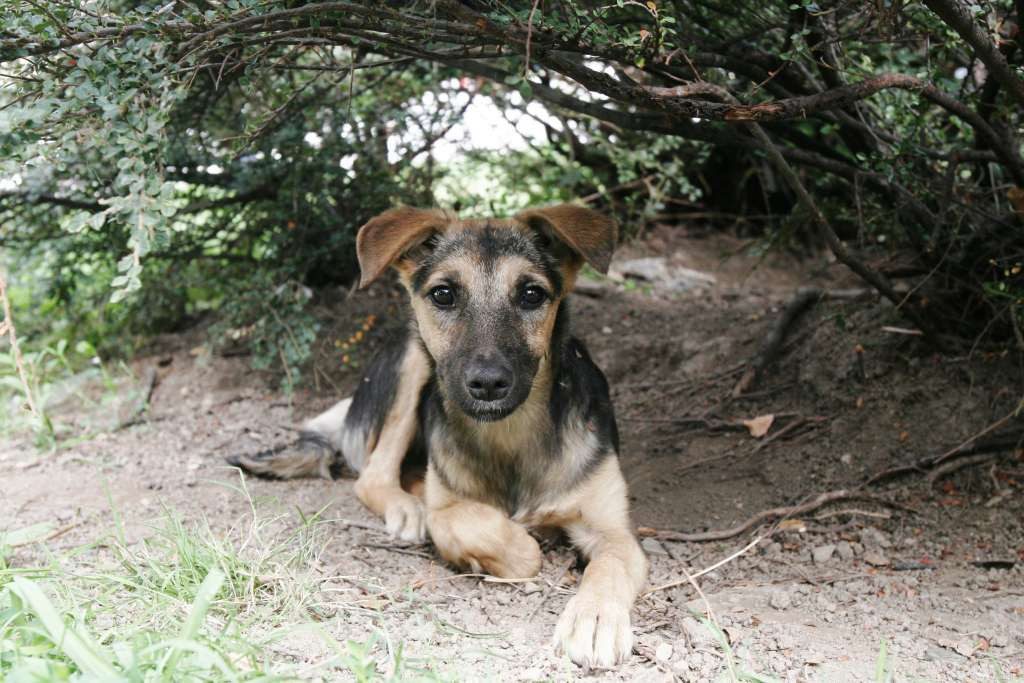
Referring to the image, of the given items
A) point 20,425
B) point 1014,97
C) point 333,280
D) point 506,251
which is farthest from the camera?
point 333,280

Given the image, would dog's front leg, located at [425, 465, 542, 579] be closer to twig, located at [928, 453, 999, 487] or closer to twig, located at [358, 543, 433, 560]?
twig, located at [358, 543, 433, 560]

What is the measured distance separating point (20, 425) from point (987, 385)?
5582 millimetres

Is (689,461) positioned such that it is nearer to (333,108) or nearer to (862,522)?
(862,522)

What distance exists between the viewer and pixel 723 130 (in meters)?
4.32

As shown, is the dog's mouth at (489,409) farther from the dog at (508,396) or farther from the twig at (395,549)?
the twig at (395,549)

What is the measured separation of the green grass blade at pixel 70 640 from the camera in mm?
2238

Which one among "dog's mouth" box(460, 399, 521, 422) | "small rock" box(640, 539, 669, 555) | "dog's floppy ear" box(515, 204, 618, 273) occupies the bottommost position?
"small rock" box(640, 539, 669, 555)

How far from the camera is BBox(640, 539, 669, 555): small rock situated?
4.12 meters

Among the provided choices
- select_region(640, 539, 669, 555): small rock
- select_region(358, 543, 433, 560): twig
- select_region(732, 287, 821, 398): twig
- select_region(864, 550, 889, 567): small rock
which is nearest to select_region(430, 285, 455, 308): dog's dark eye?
select_region(358, 543, 433, 560): twig

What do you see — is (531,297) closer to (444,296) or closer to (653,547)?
(444,296)

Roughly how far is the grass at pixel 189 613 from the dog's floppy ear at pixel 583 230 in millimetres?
1569

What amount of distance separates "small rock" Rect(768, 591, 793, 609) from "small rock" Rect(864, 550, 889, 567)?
571 millimetres

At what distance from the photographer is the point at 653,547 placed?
4.17m

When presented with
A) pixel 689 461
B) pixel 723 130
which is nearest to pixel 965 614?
pixel 689 461
